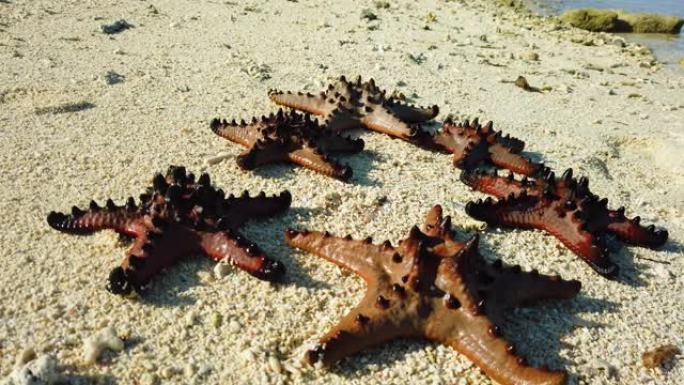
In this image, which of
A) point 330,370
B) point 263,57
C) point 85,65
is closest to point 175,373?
point 330,370

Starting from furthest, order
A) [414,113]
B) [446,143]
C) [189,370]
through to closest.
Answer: [414,113] < [446,143] < [189,370]

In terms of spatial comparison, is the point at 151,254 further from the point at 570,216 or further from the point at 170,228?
the point at 570,216

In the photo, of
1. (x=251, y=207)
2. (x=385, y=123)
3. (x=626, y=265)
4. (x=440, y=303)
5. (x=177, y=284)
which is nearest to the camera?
(x=440, y=303)

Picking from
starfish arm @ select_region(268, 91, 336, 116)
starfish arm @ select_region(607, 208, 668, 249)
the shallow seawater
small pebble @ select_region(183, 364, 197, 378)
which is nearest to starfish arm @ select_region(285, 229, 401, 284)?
small pebble @ select_region(183, 364, 197, 378)

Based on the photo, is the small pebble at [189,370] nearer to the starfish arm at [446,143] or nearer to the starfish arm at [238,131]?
the starfish arm at [238,131]

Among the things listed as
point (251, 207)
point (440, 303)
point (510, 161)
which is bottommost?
point (251, 207)

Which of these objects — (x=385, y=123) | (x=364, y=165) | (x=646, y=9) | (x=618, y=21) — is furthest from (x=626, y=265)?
(x=646, y=9)

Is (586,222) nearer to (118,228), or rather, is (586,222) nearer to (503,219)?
(503,219)

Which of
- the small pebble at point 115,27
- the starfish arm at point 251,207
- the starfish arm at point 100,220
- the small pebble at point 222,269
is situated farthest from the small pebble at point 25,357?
the small pebble at point 115,27
